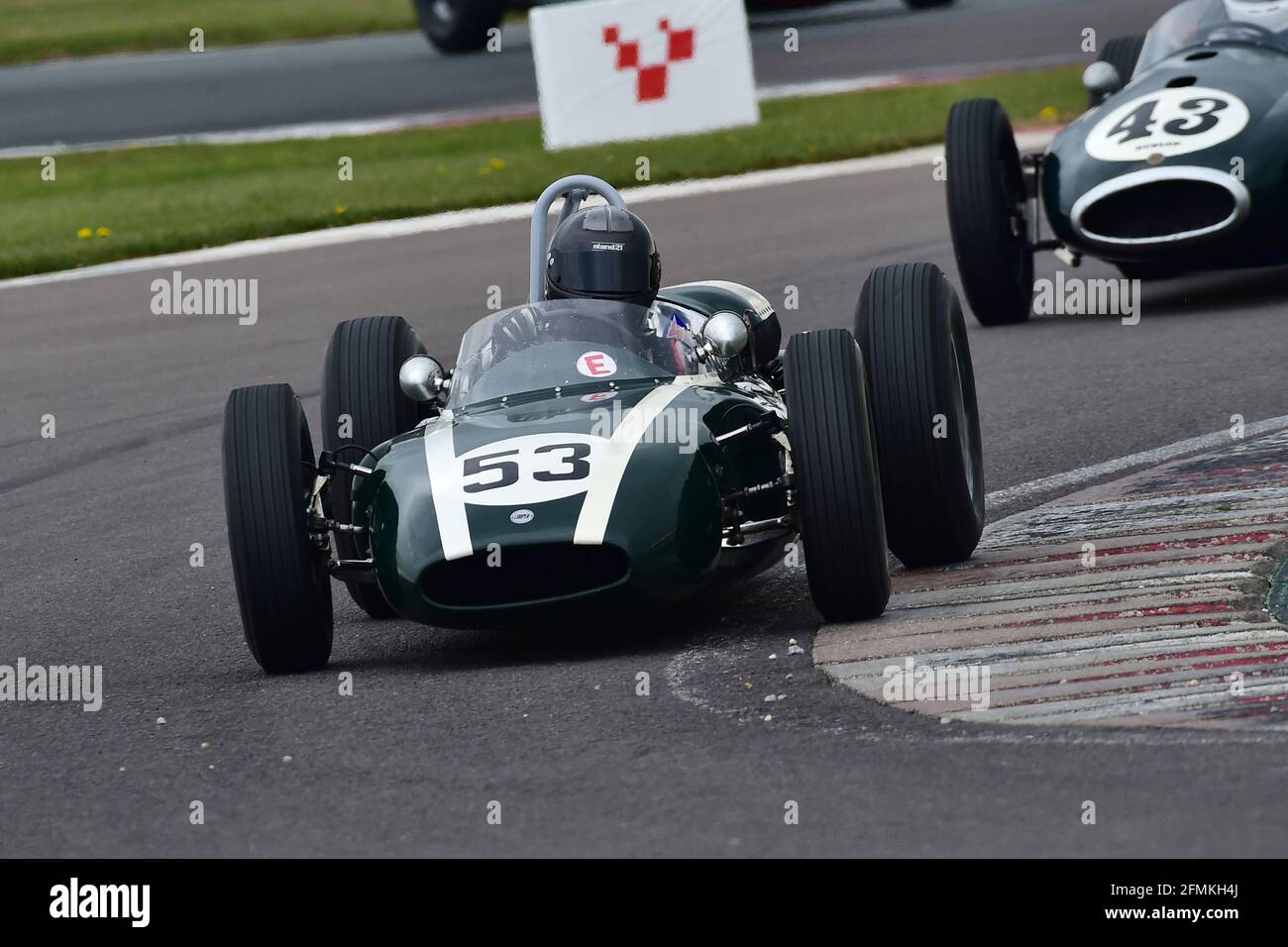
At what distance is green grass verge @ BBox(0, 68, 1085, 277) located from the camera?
1673 centimetres

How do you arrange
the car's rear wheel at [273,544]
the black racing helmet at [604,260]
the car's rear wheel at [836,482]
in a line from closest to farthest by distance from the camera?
1. the car's rear wheel at [836,482]
2. the car's rear wheel at [273,544]
3. the black racing helmet at [604,260]

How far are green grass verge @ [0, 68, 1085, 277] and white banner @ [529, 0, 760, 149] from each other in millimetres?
219

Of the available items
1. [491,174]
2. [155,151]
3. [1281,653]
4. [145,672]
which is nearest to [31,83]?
[155,151]

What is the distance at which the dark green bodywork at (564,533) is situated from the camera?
586 centimetres

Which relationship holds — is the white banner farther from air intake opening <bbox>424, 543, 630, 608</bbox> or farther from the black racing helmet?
air intake opening <bbox>424, 543, 630, 608</bbox>

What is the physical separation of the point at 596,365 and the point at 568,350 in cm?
12

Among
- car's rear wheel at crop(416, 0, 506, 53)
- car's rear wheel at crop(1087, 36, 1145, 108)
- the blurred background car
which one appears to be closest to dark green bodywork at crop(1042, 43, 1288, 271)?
car's rear wheel at crop(1087, 36, 1145, 108)

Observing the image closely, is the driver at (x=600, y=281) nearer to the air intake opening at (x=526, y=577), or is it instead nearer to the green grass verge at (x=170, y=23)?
the air intake opening at (x=526, y=577)

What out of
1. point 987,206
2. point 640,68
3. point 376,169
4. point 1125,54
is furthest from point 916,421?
point 376,169

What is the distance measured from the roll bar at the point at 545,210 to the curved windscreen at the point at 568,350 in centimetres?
29

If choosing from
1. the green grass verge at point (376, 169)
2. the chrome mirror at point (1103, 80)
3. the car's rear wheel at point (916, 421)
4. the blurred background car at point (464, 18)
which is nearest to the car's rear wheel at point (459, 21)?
the blurred background car at point (464, 18)

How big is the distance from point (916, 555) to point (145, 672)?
2.35m

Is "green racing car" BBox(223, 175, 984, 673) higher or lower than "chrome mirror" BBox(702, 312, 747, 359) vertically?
lower

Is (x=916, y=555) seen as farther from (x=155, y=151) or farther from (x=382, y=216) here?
(x=155, y=151)
